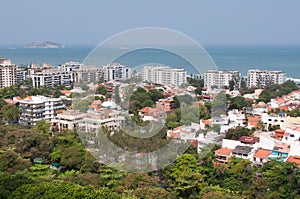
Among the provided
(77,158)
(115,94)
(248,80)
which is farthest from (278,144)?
(248,80)

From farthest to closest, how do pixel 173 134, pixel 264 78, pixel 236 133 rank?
1. pixel 264 78
2. pixel 236 133
3. pixel 173 134

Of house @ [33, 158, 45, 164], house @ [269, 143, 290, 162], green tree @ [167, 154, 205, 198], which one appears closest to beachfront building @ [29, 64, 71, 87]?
house @ [33, 158, 45, 164]

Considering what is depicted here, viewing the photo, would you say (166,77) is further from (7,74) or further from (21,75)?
(21,75)

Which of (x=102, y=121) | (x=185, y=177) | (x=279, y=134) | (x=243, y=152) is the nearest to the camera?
(x=185, y=177)

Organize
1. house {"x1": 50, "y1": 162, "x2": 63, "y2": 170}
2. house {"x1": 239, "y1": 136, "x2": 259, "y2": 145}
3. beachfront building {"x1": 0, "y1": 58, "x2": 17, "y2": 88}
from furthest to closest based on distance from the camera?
beachfront building {"x1": 0, "y1": 58, "x2": 17, "y2": 88} < house {"x1": 239, "y1": 136, "x2": 259, "y2": 145} < house {"x1": 50, "y1": 162, "x2": 63, "y2": 170}

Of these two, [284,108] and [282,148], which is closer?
[282,148]

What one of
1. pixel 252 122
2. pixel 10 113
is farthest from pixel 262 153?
pixel 10 113

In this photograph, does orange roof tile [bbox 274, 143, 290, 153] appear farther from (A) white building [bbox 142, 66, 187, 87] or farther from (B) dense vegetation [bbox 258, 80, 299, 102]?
(B) dense vegetation [bbox 258, 80, 299, 102]

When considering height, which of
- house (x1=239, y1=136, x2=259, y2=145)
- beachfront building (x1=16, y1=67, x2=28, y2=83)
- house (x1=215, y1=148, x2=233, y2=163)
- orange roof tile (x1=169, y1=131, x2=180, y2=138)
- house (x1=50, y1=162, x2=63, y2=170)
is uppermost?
beachfront building (x1=16, y1=67, x2=28, y2=83)

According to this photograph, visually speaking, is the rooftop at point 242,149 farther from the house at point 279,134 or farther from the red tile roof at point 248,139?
the house at point 279,134
